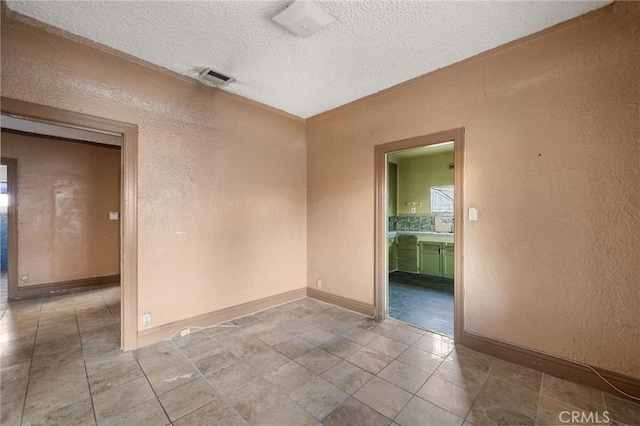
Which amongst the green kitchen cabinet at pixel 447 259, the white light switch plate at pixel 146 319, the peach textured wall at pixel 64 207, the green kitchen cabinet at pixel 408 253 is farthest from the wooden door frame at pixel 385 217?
the peach textured wall at pixel 64 207

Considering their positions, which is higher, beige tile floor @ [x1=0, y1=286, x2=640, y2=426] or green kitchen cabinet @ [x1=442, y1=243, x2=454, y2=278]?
green kitchen cabinet @ [x1=442, y1=243, x2=454, y2=278]

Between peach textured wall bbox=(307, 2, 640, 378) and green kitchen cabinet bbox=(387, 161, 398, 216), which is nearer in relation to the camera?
peach textured wall bbox=(307, 2, 640, 378)

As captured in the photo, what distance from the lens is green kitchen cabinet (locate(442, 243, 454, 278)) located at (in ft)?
15.4

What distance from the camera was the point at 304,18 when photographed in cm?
191

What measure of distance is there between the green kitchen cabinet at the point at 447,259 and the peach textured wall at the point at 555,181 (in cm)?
236

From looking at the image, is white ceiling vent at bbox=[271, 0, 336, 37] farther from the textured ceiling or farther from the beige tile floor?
the beige tile floor

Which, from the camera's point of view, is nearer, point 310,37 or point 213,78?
point 310,37

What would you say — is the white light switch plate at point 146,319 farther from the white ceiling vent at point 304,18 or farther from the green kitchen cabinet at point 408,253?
the green kitchen cabinet at point 408,253

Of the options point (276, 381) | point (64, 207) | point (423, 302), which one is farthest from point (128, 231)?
point (423, 302)

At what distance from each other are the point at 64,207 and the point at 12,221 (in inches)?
24.3

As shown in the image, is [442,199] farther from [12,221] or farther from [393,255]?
[12,221]

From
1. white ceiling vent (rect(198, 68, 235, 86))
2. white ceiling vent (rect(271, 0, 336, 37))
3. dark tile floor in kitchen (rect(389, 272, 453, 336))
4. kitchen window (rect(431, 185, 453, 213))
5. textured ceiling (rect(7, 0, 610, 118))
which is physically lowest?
dark tile floor in kitchen (rect(389, 272, 453, 336))

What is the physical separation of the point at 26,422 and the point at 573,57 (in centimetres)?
456

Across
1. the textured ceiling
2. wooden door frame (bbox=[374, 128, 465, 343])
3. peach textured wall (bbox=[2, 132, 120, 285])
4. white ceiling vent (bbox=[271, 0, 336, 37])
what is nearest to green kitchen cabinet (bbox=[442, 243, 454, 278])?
wooden door frame (bbox=[374, 128, 465, 343])
